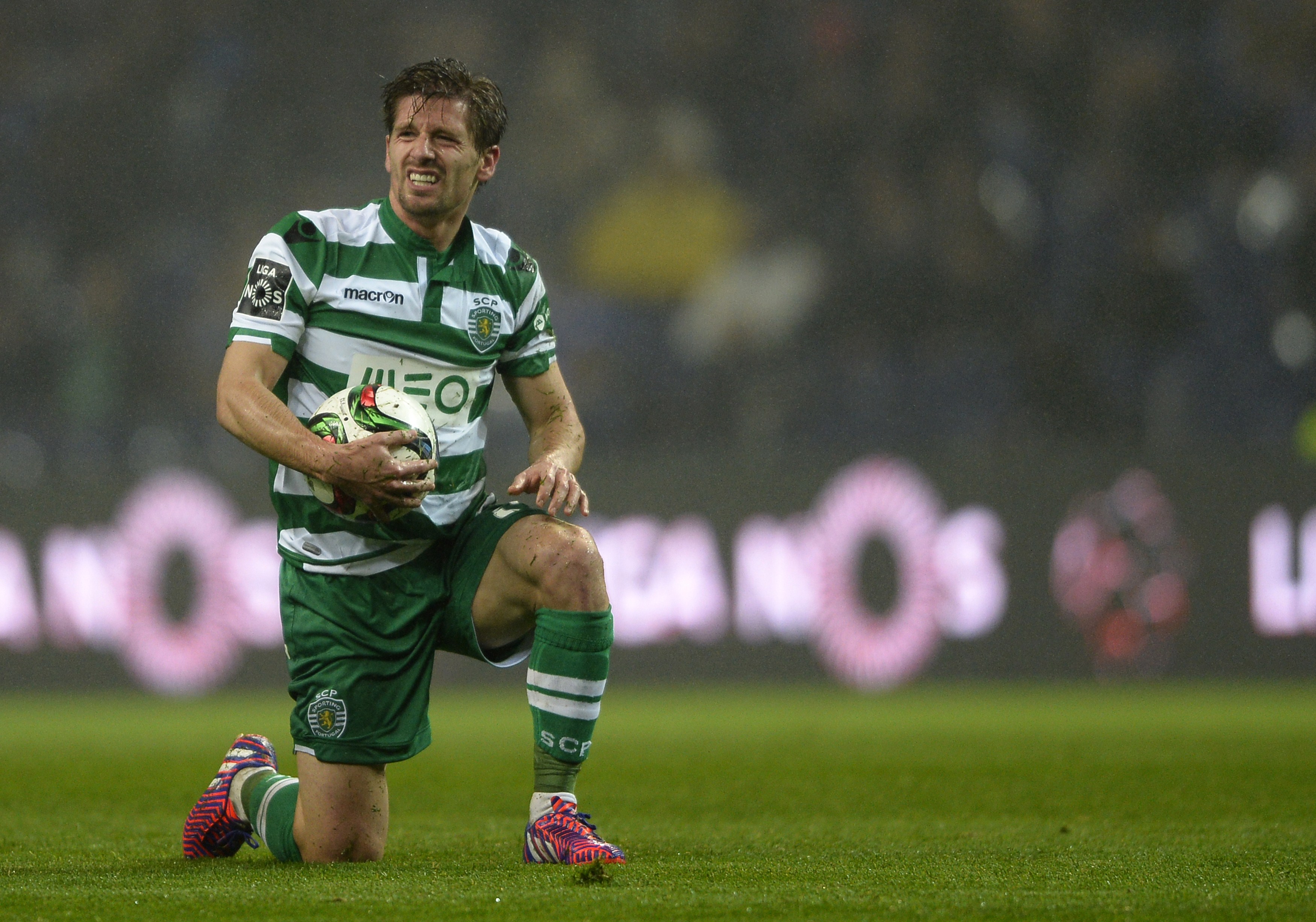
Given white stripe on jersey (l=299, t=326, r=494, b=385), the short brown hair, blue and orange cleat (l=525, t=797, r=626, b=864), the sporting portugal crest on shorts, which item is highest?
the short brown hair

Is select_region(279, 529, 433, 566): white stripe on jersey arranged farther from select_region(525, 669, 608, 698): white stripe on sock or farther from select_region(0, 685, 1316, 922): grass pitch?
select_region(0, 685, 1316, 922): grass pitch

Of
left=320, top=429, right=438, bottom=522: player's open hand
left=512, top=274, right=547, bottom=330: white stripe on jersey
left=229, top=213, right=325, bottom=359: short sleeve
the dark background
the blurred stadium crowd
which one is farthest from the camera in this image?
the blurred stadium crowd

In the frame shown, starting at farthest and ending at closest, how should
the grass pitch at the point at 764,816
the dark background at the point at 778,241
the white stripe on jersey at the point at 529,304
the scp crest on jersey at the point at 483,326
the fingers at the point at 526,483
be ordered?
the dark background at the point at 778,241 → the white stripe on jersey at the point at 529,304 → the scp crest on jersey at the point at 483,326 → the fingers at the point at 526,483 → the grass pitch at the point at 764,816

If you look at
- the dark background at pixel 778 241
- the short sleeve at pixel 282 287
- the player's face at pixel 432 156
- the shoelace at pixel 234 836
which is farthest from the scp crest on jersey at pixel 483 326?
the dark background at pixel 778 241

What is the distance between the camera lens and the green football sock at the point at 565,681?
129 inches

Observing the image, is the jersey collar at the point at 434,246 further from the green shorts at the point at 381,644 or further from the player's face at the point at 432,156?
the green shorts at the point at 381,644

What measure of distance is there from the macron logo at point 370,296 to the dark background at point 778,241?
260 inches

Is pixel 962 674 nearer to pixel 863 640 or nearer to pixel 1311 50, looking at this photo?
pixel 863 640

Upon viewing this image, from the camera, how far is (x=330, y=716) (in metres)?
3.47

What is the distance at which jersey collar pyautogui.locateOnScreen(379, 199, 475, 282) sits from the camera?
3607 mm

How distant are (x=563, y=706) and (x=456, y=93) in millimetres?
1322

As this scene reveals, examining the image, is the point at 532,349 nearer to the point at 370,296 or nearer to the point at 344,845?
the point at 370,296

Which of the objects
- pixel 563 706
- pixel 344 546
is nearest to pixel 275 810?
pixel 344 546

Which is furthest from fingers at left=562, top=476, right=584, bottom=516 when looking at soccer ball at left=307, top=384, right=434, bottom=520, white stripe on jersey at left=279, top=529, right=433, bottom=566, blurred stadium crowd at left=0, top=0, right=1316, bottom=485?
blurred stadium crowd at left=0, top=0, right=1316, bottom=485
